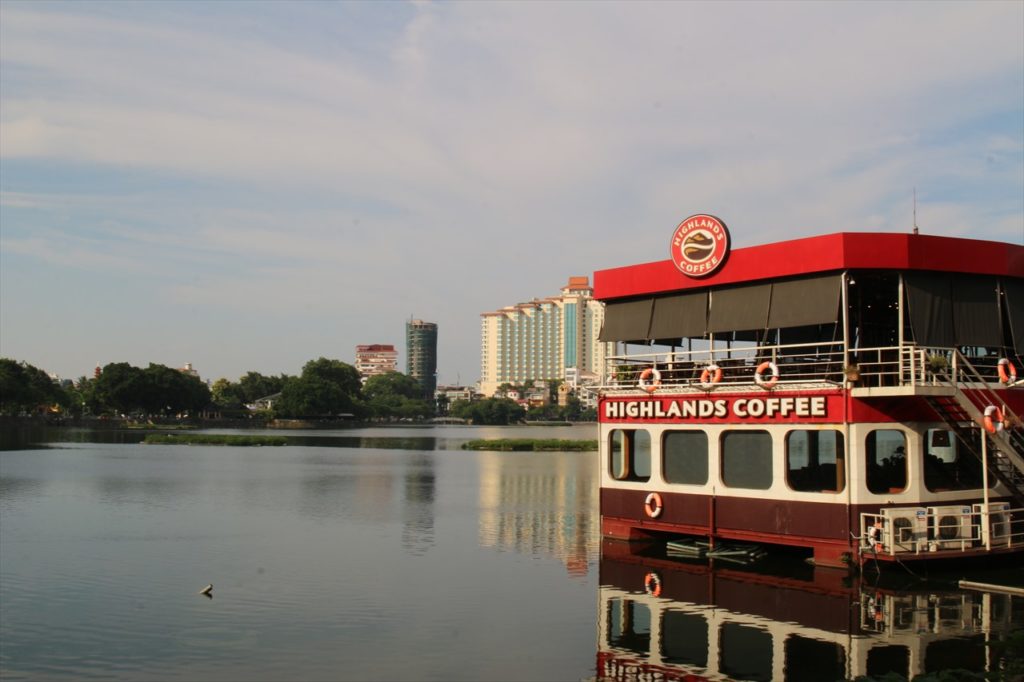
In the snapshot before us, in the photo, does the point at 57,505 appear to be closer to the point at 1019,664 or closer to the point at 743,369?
the point at 743,369

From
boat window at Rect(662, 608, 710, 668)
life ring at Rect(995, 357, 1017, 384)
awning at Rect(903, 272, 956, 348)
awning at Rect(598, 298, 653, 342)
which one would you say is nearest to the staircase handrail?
→ life ring at Rect(995, 357, 1017, 384)

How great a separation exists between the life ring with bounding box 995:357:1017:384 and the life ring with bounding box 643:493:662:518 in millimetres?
11887

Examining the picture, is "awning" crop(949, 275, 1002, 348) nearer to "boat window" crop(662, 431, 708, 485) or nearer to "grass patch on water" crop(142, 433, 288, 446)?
"boat window" crop(662, 431, 708, 485)

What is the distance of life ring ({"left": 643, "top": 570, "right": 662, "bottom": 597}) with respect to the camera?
93.2 ft

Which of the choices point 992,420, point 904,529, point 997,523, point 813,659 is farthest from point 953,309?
point 813,659

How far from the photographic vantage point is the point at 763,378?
30031 millimetres

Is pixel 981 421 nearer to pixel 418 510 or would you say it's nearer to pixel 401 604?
pixel 401 604

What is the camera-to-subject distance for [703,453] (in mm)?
32688

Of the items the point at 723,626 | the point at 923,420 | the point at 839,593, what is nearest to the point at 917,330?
A: the point at 923,420

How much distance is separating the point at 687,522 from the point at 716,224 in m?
10.5

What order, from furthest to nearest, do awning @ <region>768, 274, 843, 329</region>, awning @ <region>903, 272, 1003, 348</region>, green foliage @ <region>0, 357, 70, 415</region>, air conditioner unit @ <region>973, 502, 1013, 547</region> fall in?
green foliage @ <region>0, 357, 70, 415</region> → awning @ <region>768, 274, 843, 329</region> → awning @ <region>903, 272, 1003, 348</region> → air conditioner unit @ <region>973, 502, 1013, 547</region>

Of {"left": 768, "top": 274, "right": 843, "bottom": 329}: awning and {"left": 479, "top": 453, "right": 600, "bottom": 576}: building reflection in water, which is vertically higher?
{"left": 768, "top": 274, "right": 843, "bottom": 329}: awning

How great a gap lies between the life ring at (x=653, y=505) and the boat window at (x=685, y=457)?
778 mm

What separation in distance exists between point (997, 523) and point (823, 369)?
7.56 m
